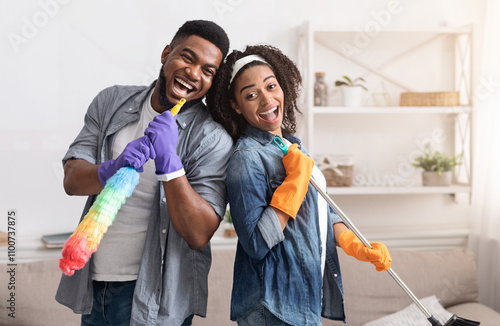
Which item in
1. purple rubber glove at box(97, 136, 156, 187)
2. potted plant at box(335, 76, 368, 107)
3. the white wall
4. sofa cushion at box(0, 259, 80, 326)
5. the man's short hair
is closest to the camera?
purple rubber glove at box(97, 136, 156, 187)

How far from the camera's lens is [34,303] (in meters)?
2.31

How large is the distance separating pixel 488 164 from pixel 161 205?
208 centimetres

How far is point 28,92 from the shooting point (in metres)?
2.70

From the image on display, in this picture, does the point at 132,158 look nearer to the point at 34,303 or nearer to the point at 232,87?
the point at 232,87

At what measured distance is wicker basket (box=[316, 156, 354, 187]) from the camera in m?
2.79

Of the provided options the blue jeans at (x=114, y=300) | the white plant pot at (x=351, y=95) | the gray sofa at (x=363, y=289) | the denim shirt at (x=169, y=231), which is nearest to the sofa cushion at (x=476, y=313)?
the gray sofa at (x=363, y=289)

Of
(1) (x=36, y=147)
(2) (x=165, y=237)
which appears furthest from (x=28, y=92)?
(2) (x=165, y=237)

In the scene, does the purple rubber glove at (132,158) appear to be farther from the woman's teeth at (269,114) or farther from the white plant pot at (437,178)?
the white plant pot at (437,178)

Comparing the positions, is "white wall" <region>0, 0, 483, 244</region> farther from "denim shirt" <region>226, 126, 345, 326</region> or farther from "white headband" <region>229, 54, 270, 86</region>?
"denim shirt" <region>226, 126, 345, 326</region>

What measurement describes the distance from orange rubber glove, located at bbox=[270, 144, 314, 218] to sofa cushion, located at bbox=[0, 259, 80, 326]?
1.40 metres

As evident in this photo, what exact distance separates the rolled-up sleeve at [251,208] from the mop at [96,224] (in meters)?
0.26

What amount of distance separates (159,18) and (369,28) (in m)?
1.14

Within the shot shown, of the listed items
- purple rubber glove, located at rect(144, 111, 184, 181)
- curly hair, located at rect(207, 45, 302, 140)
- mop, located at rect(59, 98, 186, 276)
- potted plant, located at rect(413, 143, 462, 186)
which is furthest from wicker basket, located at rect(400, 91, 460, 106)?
mop, located at rect(59, 98, 186, 276)

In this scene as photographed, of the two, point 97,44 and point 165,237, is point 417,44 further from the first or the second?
point 165,237
